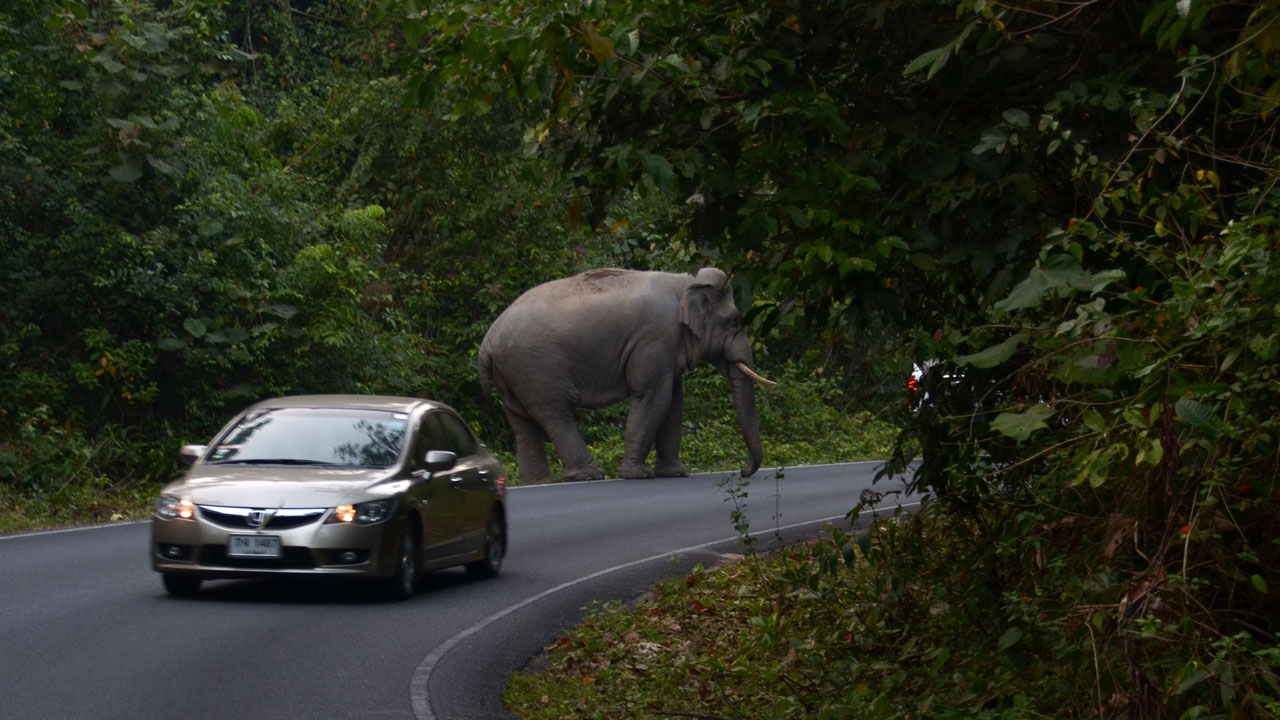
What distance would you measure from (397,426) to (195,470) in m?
1.48

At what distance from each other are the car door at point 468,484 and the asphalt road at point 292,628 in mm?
445

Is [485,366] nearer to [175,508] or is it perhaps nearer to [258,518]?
[175,508]

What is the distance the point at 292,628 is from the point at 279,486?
1287 millimetres

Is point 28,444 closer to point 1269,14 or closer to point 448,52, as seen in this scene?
point 448,52

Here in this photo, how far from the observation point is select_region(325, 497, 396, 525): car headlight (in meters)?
12.4

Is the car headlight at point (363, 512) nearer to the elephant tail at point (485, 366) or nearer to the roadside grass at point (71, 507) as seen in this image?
the roadside grass at point (71, 507)

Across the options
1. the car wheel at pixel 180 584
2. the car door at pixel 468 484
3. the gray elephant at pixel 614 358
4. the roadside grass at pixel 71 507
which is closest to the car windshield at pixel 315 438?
the car door at pixel 468 484

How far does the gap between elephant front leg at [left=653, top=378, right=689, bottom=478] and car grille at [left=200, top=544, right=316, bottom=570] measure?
14.5 meters

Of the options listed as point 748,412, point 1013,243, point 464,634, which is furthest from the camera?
point 748,412

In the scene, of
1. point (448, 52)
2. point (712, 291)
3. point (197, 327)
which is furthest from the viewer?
point (712, 291)

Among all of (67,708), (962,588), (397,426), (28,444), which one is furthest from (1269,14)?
(28,444)

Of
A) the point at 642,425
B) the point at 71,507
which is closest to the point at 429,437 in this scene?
the point at 71,507

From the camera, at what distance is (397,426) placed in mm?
13680

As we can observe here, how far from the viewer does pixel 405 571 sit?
1308 cm
